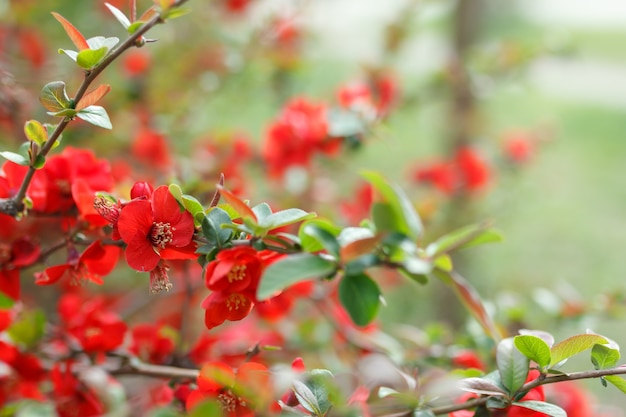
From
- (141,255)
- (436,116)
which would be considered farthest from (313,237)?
(436,116)

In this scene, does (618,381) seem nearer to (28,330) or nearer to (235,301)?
(235,301)

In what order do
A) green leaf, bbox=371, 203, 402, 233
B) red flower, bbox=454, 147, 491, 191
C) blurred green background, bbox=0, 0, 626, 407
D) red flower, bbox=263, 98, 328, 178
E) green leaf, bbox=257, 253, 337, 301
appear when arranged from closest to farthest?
green leaf, bbox=257, 253, 337, 301
green leaf, bbox=371, 203, 402, 233
red flower, bbox=263, 98, 328, 178
blurred green background, bbox=0, 0, 626, 407
red flower, bbox=454, 147, 491, 191

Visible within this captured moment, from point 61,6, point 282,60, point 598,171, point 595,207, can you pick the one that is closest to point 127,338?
point 282,60

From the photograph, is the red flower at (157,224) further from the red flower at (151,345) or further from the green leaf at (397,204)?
the red flower at (151,345)

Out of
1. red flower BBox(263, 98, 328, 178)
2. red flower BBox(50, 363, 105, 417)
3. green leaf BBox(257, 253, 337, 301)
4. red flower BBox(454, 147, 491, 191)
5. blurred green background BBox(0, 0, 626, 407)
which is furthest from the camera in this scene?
red flower BBox(454, 147, 491, 191)

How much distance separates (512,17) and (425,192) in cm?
374

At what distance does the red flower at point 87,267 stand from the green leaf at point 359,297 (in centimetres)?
19

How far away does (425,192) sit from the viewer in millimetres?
1529

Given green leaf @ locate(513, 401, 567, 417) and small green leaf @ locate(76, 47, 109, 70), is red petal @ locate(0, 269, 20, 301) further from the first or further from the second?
green leaf @ locate(513, 401, 567, 417)

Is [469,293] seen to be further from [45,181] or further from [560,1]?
[560,1]

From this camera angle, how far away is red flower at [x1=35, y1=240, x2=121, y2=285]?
475mm

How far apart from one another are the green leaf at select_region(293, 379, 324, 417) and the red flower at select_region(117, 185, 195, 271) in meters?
0.12

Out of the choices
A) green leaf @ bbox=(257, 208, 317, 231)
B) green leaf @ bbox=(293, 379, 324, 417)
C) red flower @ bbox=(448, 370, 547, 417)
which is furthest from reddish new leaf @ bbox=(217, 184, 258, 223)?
red flower @ bbox=(448, 370, 547, 417)

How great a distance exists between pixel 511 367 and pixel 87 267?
0.33 metres
